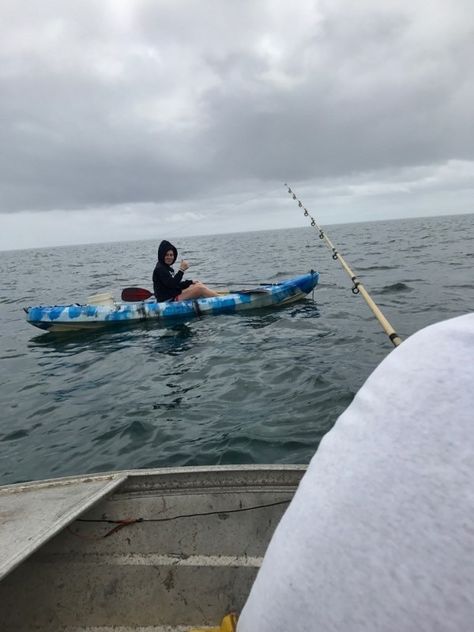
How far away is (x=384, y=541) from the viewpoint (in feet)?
2.43

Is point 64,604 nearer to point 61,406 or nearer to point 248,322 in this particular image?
point 61,406

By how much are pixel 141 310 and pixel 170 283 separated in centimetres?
112

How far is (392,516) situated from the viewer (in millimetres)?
749

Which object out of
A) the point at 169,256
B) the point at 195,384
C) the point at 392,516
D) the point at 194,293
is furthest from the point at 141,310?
the point at 392,516

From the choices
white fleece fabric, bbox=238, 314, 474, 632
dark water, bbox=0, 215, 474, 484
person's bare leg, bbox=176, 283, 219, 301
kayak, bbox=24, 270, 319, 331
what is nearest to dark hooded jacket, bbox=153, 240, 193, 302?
person's bare leg, bbox=176, 283, 219, 301

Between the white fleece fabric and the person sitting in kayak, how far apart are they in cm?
1113

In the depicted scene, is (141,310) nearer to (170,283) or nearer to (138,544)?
(170,283)

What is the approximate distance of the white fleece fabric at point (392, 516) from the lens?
2.25 feet

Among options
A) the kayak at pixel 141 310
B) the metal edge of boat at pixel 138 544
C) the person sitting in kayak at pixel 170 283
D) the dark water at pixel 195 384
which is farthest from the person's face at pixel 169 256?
the metal edge of boat at pixel 138 544

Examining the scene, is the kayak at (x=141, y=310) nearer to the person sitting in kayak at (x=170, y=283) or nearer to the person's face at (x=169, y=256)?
the person sitting in kayak at (x=170, y=283)

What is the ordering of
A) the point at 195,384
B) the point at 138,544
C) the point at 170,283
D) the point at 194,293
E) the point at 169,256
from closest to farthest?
the point at 138,544 → the point at 195,384 → the point at 169,256 → the point at 170,283 → the point at 194,293

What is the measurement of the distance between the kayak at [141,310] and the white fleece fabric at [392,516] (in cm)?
1112

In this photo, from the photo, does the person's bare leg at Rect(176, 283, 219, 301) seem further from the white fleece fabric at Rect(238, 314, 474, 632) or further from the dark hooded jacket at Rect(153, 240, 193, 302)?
the white fleece fabric at Rect(238, 314, 474, 632)

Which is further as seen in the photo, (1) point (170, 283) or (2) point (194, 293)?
(2) point (194, 293)
